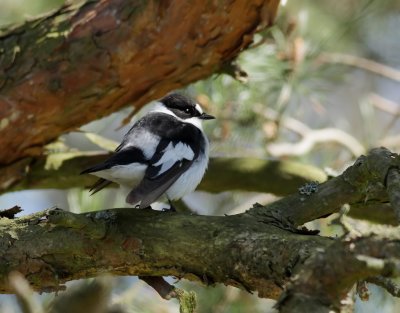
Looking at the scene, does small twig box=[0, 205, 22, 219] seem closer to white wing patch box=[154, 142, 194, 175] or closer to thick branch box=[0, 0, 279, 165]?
thick branch box=[0, 0, 279, 165]

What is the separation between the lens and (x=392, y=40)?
15.2 ft

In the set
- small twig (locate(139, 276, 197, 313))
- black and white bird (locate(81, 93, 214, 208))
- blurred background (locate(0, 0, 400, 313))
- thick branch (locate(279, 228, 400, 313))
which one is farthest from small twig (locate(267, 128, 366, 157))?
thick branch (locate(279, 228, 400, 313))

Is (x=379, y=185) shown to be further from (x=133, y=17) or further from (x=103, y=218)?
(x=133, y=17)

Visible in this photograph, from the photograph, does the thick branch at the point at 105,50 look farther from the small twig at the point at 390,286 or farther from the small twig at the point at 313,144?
the small twig at the point at 390,286

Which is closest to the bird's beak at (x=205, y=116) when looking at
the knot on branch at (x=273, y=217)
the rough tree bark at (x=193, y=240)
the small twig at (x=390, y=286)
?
the rough tree bark at (x=193, y=240)

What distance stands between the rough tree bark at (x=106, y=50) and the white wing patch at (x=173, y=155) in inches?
10.8

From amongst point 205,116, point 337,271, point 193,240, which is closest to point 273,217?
point 193,240

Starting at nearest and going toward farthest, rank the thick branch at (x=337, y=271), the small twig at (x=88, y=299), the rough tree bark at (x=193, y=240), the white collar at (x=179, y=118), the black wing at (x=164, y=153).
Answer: the small twig at (x=88, y=299), the thick branch at (x=337, y=271), the rough tree bark at (x=193, y=240), the black wing at (x=164, y=153), the white collar at (x=179, y=118)

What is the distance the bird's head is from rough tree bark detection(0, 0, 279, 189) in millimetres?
659

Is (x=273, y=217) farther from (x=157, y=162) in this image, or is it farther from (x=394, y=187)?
Result: (x=157, y=162)

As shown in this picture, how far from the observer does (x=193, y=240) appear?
210 cm

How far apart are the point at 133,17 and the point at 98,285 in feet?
6.15

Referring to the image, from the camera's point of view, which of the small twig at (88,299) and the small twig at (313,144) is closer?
the small twig at (88,299)

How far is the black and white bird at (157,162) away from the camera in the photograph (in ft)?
9.03
